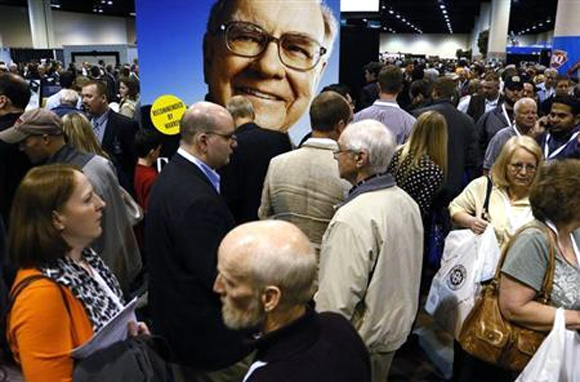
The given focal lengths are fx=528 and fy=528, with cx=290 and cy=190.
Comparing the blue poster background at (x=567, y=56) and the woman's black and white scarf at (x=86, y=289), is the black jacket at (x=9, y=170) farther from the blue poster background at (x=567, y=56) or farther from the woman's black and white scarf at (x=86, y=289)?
Result: the blue poster background at (x=567, y=56)

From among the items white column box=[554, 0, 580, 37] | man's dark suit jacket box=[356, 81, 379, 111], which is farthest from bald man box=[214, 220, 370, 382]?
white column box=[554, 0, 580, 37]

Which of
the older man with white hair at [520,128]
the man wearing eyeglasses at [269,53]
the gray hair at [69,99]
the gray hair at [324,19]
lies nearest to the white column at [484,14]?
the gray hair at [324,19]

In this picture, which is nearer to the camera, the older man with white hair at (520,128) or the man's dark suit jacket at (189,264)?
the man's dark suit jacket at (189,264)

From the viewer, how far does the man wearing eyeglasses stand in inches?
207

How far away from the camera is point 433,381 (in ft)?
11.0

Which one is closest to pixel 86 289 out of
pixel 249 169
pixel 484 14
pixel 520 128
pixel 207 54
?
pixel 249 169

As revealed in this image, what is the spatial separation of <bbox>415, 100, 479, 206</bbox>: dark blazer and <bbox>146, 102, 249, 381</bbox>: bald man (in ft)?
8.40

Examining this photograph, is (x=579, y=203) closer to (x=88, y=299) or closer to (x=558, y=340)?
(x=558, y=340)

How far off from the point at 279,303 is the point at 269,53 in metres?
4.35

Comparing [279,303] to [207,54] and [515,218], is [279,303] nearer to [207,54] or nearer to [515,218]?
[515,218]

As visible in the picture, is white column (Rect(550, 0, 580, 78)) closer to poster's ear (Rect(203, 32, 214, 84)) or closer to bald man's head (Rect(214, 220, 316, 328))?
poster's ear (Rect(203, 32, 214, 84))

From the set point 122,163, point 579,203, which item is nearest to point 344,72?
point 122,163

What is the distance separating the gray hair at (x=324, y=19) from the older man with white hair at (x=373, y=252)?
3390 mm

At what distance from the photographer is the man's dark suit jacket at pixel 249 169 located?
350 centimetres
